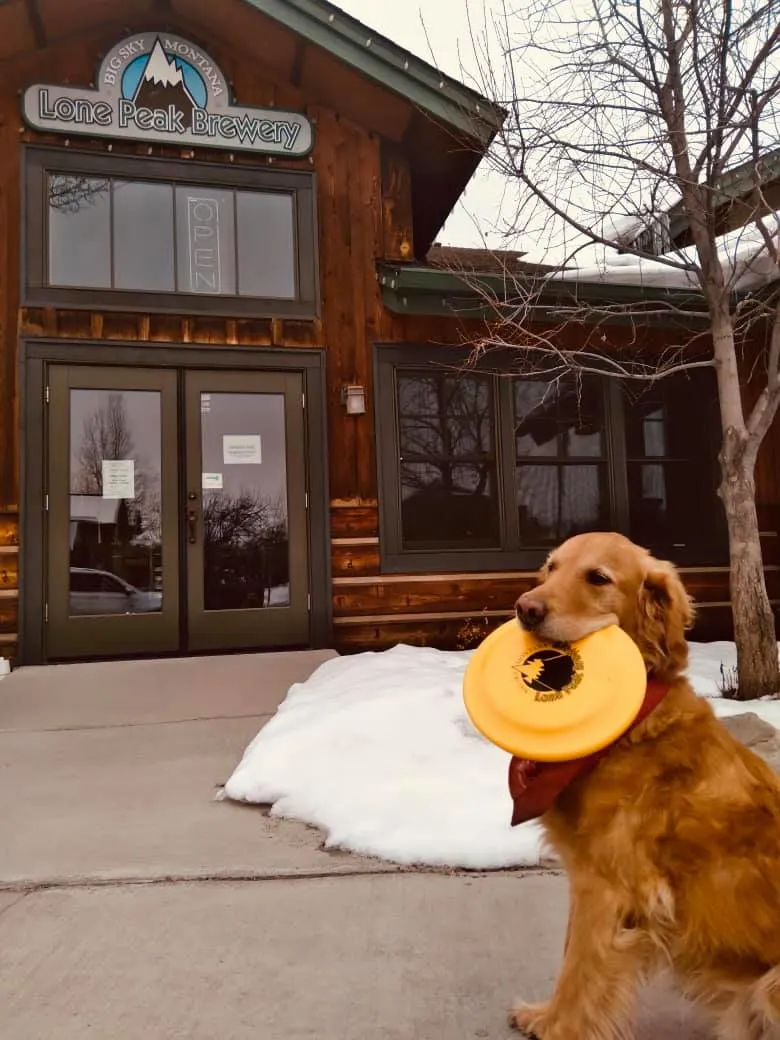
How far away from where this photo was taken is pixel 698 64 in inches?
185

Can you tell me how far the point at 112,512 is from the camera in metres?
6.57

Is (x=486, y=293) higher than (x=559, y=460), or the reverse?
(x=486, y=293)

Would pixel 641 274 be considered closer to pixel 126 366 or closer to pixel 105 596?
pixel 126 366

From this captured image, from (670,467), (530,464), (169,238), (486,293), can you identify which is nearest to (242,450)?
(169,238)

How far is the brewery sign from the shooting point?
6.81m

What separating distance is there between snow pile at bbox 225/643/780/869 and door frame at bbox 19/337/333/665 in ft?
7.31

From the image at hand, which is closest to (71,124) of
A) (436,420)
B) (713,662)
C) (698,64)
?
(436,420)

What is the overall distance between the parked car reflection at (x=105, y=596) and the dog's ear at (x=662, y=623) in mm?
5500

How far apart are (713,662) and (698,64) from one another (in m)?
4.37

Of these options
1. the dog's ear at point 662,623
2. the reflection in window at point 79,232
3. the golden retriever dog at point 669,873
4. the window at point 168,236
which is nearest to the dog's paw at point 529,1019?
the golden retriever dog at point 669,873

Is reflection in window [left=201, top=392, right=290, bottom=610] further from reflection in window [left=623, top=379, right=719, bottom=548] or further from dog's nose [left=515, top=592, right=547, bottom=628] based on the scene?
dog's nose [left=515, top=592, right=547, bottom=628]

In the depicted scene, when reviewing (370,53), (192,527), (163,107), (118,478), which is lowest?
(192,527)

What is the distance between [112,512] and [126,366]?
1.35 metres

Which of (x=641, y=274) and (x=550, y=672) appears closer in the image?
(x=550, y=672)
